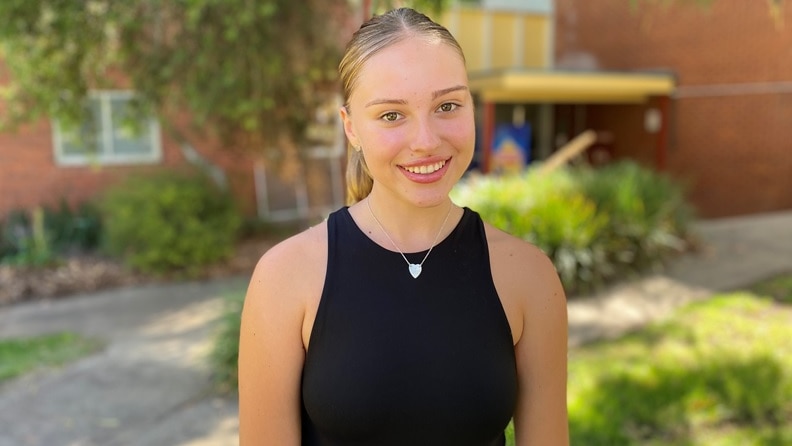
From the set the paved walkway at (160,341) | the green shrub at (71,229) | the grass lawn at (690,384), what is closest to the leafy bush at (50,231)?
the green shrub at (71,229)

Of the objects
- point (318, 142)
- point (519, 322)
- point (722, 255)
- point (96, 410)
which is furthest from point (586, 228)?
point (519, 322)

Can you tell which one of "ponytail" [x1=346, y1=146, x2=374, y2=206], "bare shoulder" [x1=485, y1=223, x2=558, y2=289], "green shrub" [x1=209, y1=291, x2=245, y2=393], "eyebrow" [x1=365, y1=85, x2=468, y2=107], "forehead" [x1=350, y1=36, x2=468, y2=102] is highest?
"forehead" [x1=350, y1=36, x2=468, y2=102]

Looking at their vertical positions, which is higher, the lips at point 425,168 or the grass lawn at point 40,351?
the lips at point 425,168

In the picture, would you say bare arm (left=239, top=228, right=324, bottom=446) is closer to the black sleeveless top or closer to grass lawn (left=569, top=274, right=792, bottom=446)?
the black sleeveless top

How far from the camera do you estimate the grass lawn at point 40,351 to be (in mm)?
5434

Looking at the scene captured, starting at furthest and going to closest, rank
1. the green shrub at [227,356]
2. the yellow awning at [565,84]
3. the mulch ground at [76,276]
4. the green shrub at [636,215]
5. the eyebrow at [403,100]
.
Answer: the yellow awning at [565,84] → the mulch ground at [76,276] → the green shrub at [636,215] → the green shrub at [227,356] → the eyebrow at [403,100]

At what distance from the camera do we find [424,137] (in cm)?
138

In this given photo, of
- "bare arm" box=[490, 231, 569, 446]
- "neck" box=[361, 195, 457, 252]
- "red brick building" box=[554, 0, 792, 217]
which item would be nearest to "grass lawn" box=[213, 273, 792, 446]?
"bare arm" box=[490, 231, 569, 446]

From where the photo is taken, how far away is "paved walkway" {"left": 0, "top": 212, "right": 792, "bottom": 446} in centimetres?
436

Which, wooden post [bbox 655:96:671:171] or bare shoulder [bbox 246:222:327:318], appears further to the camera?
wooden post [bbox 655:96:671:171]

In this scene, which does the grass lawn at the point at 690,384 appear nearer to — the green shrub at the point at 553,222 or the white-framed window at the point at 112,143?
the green shrub at the point at 553,222

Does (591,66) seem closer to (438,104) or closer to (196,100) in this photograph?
(196,100)

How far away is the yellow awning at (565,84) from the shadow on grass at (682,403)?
22.7 ft

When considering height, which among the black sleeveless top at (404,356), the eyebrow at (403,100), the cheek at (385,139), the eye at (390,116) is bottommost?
the black sleeveless top at (404,356)
